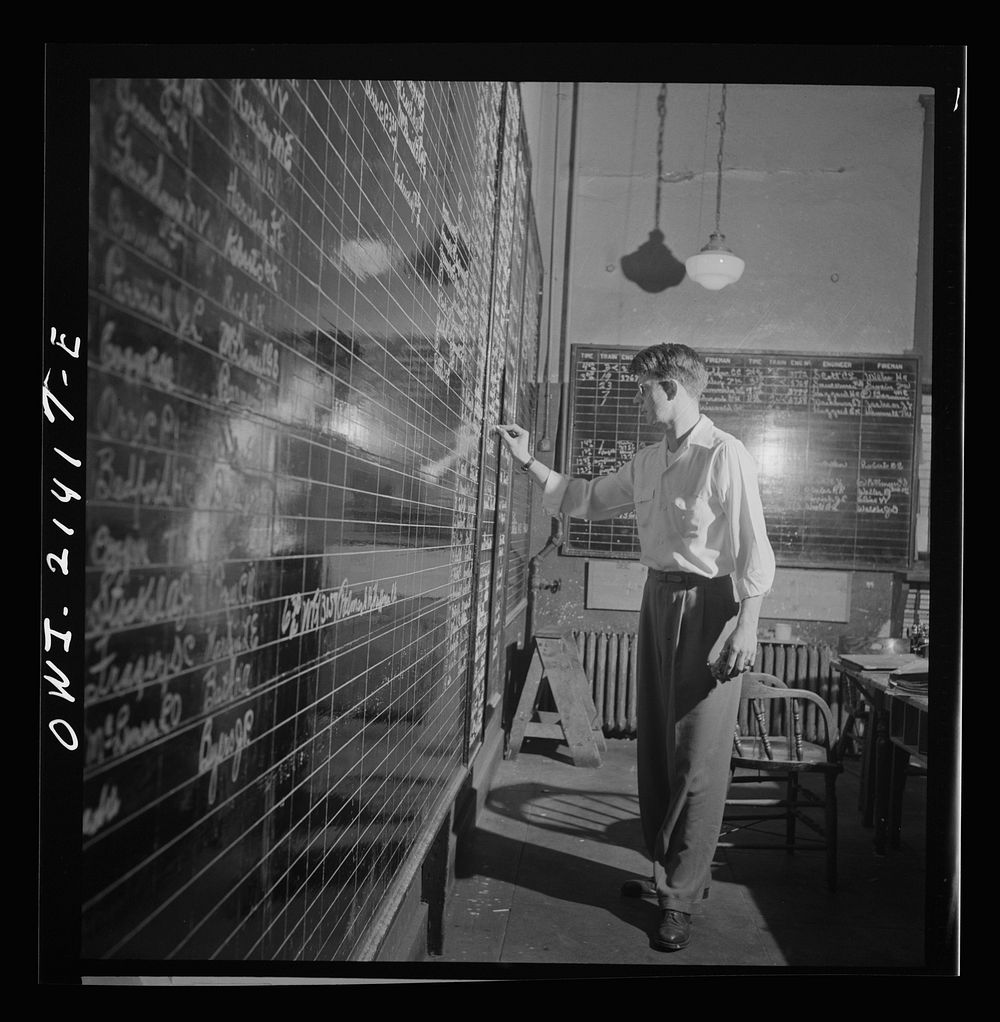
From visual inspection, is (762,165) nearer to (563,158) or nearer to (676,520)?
(563,158)

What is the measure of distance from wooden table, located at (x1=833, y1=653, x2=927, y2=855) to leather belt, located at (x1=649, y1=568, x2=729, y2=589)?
92cm

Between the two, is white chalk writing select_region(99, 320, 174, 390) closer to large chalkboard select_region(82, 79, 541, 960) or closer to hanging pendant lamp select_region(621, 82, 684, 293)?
large chalkboard select_region(82, 79, 541, 960)

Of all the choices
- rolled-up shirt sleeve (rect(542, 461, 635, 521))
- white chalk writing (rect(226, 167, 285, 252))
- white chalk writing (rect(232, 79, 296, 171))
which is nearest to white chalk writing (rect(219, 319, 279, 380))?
white chalk writing (rect(226, 167, 285, 252))

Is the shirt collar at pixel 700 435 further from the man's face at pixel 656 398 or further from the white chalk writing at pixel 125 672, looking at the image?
the white chalk writing at pixel 125 672

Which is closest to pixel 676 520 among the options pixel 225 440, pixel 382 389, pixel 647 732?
pixel 647 732

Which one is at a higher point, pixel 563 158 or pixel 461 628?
pixel 563 158

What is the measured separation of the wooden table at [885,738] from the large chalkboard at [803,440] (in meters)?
0.44

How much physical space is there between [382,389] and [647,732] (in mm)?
1585

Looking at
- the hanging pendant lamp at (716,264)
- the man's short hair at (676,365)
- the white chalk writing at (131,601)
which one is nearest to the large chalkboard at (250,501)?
the white chalk writing at (131,601)

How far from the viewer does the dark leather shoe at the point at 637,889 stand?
99.7 inches

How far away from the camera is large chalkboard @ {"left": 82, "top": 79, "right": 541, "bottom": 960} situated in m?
0.87

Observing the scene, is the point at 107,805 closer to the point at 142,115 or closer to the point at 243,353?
the point at 243,353

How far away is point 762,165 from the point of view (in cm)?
240

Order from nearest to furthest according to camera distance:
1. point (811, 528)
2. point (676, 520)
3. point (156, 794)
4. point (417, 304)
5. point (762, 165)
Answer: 1. point (156, 794)
2. point (417, 304)
3. point (762, 165)
4. point (676, 520)
5. point (811, 528)
